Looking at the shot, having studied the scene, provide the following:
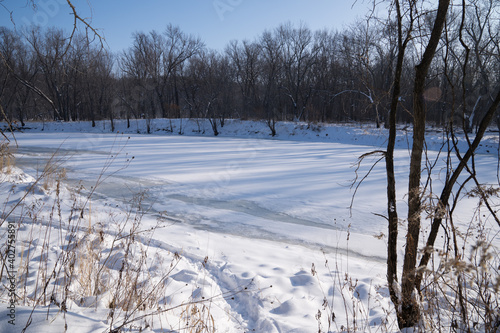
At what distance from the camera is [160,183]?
336 inches

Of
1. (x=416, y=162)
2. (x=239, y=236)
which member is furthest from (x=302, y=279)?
(x=416, y=162)

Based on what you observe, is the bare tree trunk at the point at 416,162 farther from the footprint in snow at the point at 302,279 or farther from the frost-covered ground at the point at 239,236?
the footprint in snow at the point at 302,279

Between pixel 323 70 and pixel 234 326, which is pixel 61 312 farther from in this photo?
pixel 323 70

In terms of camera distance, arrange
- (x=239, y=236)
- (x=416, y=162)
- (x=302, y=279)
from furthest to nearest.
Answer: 1. (x=239, y=236)
2. (x=302, y=279)
3. (x=416, y=162)

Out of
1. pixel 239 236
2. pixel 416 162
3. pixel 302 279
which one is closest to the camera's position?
pixel 416 162

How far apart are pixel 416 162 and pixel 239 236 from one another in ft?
11.5

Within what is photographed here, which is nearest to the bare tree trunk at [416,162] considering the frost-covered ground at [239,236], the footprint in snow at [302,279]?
the frost-covered ground at [239,236]

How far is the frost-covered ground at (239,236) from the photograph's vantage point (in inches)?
105

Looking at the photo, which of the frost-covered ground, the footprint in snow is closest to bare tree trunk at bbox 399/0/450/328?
the frost-covered ground

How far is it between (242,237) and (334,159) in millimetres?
9159

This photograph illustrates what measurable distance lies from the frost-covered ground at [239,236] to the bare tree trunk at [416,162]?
0.81 feet

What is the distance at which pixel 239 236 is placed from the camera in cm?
517

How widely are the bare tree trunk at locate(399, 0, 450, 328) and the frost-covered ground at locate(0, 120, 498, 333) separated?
0.25 meters

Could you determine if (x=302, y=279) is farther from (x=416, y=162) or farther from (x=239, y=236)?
(x=416, y=162)
